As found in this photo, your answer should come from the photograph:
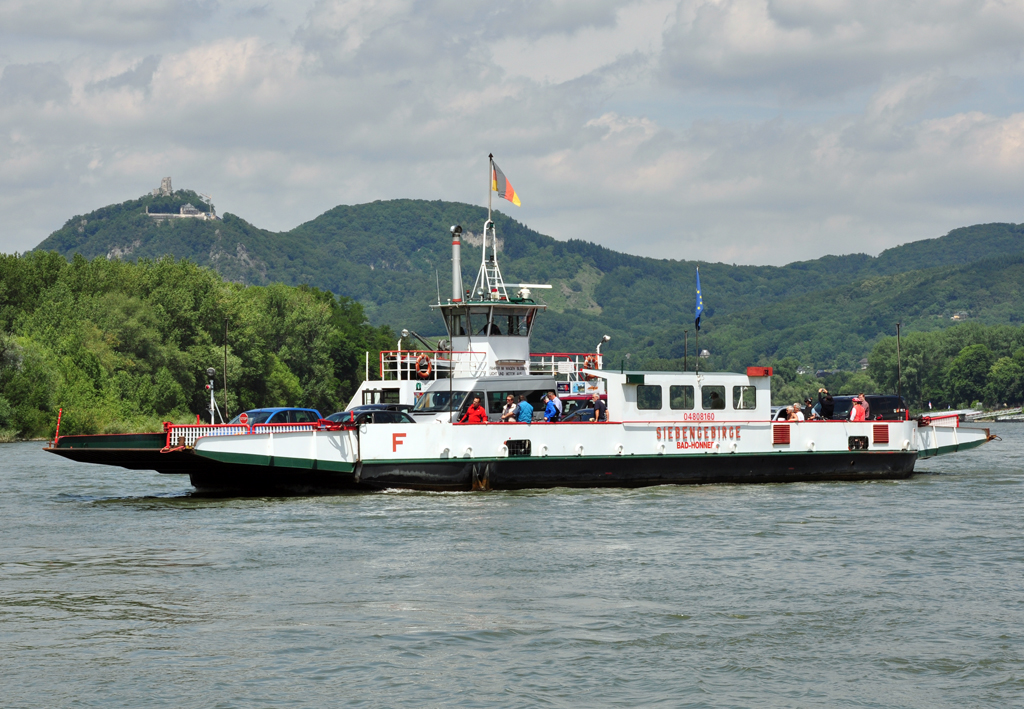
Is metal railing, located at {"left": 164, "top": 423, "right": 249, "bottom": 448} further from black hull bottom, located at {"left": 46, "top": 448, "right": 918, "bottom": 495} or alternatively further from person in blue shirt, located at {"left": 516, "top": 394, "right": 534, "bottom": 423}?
person in blue shirt, located at {"left": 516, "top": 394, "right": 534, "bottom": 423}

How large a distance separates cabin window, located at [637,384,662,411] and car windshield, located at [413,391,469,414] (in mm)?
4779

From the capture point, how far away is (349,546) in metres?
22.4

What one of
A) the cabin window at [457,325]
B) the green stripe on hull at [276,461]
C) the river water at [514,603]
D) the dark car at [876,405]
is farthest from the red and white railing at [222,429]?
the dark car at [876,405]

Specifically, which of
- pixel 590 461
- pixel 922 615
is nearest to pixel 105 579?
pixel 922 615

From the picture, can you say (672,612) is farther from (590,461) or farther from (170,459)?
(170,459)

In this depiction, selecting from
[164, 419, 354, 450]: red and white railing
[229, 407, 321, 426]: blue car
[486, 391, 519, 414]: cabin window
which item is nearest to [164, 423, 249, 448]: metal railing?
[164, 419, 354, 450]: red and white railing

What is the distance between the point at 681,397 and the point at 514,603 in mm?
15918

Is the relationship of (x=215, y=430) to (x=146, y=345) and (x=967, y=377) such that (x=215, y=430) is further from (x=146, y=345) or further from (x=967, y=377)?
(x=967, y=377)

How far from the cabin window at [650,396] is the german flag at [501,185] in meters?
12.3

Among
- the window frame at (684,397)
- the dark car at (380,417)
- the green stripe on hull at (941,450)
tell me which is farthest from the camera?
the green stripe on hull at (941,450)

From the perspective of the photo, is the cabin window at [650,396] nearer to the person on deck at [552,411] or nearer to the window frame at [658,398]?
the window frame at [658,398]

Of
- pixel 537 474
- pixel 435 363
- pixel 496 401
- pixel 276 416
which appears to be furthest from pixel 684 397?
pixel 276 416

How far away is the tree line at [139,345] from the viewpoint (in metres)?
72.5

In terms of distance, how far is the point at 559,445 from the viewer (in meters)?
30.7
